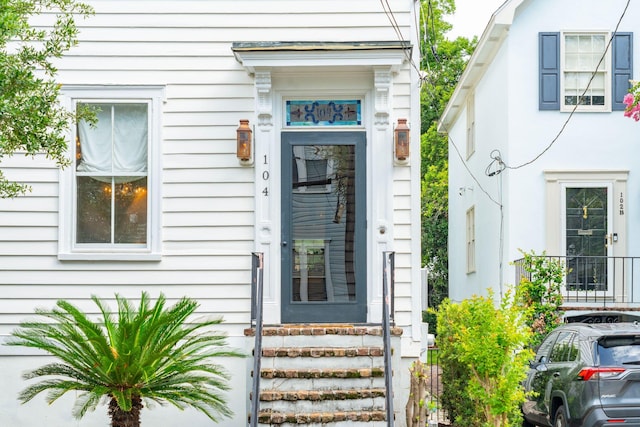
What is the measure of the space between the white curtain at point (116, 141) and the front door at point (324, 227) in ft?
5.55

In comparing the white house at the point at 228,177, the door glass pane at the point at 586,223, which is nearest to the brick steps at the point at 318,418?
the white house at the point at 228,177

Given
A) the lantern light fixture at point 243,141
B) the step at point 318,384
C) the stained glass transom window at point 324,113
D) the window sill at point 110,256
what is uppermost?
the stained glass transom window at point 324,113

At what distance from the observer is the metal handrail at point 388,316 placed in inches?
357

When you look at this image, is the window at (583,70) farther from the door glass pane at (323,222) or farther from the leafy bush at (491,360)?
the leafy bush at (491,360)

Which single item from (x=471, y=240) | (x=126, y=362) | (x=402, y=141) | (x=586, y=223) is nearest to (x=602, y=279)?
(x=586, y=223)

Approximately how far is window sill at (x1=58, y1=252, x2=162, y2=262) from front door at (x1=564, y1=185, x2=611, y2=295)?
967 cm

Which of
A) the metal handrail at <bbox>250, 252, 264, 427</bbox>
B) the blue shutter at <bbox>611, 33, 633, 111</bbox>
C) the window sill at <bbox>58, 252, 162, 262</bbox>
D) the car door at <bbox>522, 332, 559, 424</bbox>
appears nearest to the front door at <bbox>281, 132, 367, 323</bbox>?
the metal handrail at <bbox>250, 252, 264, 427</bbox>

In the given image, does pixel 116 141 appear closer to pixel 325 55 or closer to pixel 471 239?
pixel 325 55

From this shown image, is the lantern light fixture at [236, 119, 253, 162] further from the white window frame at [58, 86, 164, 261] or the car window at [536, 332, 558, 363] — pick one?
the car window at [536, 332, 558, 363]

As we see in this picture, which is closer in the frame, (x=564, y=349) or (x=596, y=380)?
(x=596, y=380)

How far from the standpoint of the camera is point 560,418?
11.5m

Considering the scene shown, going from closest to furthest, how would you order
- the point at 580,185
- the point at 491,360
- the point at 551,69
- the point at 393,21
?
A: the point at 491,360
the point at 393,21
the point at 580,185
the point at 551,69

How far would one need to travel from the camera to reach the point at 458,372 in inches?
452

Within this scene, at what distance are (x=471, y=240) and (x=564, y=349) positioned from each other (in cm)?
1259
